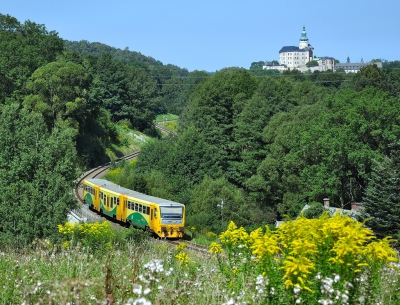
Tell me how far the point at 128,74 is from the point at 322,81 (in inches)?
1718

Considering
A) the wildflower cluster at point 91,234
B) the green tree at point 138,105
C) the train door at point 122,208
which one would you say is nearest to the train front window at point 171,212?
the train door at point 122,208

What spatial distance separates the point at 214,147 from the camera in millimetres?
55156

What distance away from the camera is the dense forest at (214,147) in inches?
1023

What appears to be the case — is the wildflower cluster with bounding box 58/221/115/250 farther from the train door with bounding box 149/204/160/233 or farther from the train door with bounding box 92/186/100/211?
the train door with bounding box 92/186/100/211

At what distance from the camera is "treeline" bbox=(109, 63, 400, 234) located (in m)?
41.0

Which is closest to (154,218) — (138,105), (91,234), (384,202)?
(384,202)

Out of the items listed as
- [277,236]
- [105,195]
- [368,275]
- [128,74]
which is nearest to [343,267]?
[368,275]

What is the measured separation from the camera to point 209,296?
21.9 ft

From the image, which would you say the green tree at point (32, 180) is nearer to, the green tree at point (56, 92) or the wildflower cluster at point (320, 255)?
the wildflower cluster at point (320, 255)

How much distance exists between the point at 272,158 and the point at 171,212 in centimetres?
2075

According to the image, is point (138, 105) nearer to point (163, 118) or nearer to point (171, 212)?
point (163, 118)

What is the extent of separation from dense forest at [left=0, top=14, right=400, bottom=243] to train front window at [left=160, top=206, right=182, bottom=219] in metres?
5.44

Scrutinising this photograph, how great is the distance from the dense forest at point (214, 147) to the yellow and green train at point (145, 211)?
4686mm

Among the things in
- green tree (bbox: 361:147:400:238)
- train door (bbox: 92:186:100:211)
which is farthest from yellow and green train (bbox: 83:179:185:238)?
green tree (bbox: 361:147:400:238)
